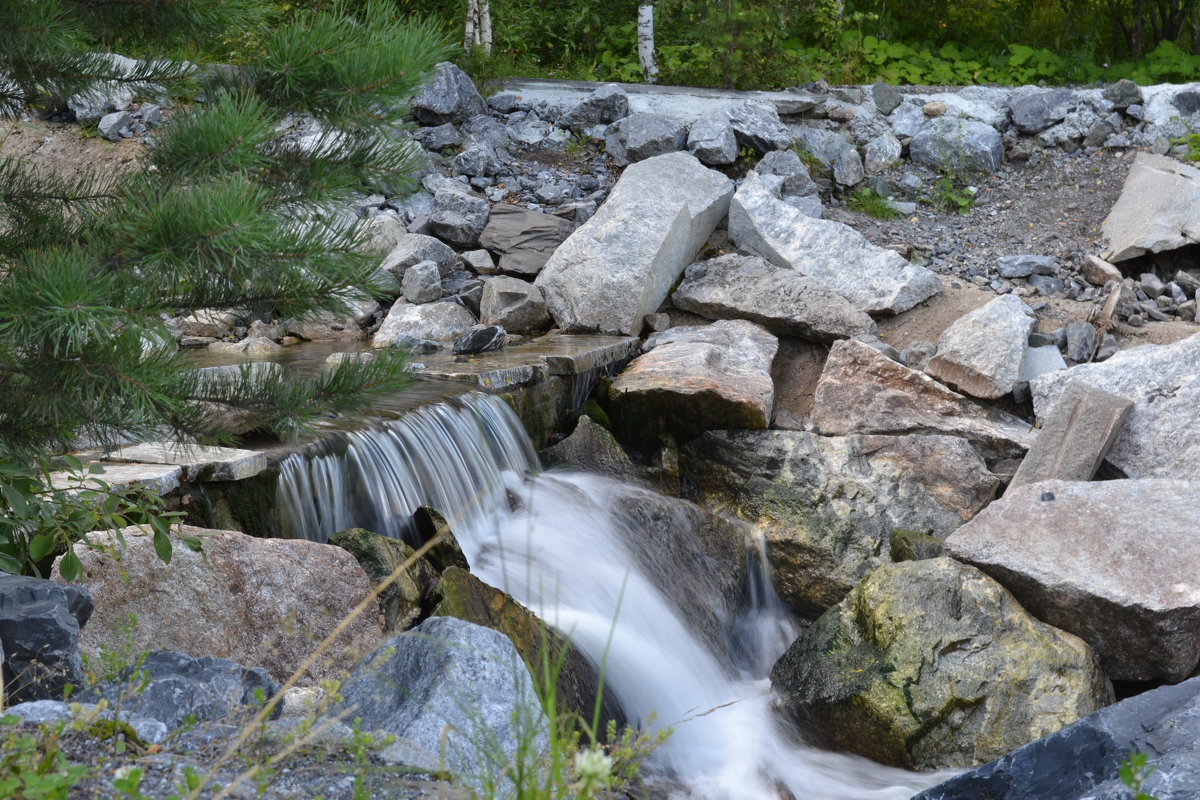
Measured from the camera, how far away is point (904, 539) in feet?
17.2

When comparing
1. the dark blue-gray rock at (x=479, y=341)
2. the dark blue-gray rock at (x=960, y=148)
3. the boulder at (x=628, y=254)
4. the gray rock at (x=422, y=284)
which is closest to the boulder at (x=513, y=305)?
the boulder at (x=628, y=254)

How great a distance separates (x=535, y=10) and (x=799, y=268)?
584 centimetres

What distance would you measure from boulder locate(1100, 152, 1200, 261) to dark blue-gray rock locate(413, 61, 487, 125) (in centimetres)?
528

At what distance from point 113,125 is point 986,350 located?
7.12m

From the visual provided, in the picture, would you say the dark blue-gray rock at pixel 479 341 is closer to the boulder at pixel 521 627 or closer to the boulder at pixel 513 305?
the boulder at pixel 513 305

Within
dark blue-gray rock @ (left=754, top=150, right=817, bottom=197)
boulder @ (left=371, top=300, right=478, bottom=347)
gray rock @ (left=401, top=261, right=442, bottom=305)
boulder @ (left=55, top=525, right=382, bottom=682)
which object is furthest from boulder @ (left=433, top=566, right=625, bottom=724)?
dark blue-gray rock @ (left=754, top=150, right=817, bottom=197)

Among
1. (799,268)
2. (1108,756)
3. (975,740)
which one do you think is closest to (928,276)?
(799,268)

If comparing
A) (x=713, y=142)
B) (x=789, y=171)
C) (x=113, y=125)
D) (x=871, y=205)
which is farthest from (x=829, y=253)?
(x=113, y=125)

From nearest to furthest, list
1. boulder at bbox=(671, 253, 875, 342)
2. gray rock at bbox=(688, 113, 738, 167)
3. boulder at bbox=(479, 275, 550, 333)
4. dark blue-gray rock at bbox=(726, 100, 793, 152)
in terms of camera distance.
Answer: boulder at bbox=(671, 253, 875, 342)
boulder at bbox=(479, 275, 550, 333)
gray rock at bbox=(688, 113, 738, 167)
dark blue-gray rock at bbox=(726, 100, 793, 152)

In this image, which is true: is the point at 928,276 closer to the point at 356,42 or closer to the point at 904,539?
the point at 904,539

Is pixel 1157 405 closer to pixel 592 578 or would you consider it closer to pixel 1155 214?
pixel 1155 214

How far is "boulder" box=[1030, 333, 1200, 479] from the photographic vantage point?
552 cm

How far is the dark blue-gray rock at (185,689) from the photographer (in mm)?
2252

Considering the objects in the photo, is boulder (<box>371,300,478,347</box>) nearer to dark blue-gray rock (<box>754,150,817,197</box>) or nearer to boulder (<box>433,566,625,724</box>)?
dark blue-gray rock (<box>754,150,817,197</box>)
